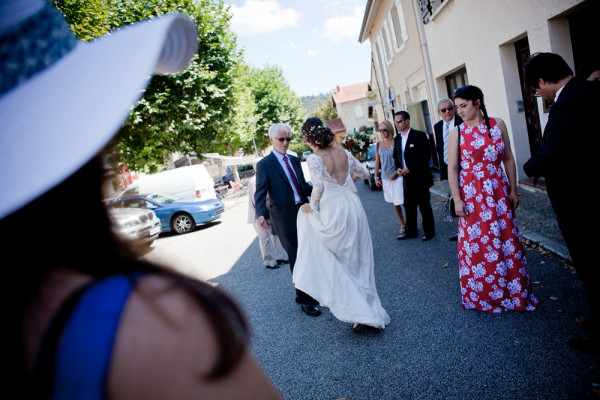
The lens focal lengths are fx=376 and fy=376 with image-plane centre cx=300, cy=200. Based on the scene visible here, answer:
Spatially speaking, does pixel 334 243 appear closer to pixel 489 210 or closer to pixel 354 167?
pixel 354 167

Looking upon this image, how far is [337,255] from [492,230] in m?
1.54

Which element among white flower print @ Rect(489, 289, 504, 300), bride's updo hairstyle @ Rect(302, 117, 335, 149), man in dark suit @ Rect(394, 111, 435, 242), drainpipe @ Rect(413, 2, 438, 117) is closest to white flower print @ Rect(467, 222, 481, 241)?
white flower print @ Rect(489, 289, 504, 300)

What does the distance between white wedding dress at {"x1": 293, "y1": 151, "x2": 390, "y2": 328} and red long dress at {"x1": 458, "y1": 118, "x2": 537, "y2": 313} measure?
3.44ft

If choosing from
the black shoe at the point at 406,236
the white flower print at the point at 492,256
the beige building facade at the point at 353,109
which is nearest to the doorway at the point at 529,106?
the black shoe at the point at 406,236

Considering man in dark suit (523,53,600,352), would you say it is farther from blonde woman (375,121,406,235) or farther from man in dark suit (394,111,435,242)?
blonde woman (375,121,406,235)

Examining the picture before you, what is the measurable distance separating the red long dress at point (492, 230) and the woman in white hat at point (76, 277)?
354 cm

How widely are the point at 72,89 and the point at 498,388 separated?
315 centimetres

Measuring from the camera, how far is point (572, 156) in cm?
265

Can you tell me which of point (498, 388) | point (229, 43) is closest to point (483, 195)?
point (498, 388)

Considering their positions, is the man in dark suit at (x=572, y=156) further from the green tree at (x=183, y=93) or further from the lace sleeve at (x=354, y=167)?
the green tree at (x=183, y=93)

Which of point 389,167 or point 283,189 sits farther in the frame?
point 389,167

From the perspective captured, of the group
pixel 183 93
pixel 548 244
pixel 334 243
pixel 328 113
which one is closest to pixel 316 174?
pixel 334 243

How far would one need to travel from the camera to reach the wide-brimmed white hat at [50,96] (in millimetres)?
542

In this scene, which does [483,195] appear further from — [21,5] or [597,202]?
[21,5]
